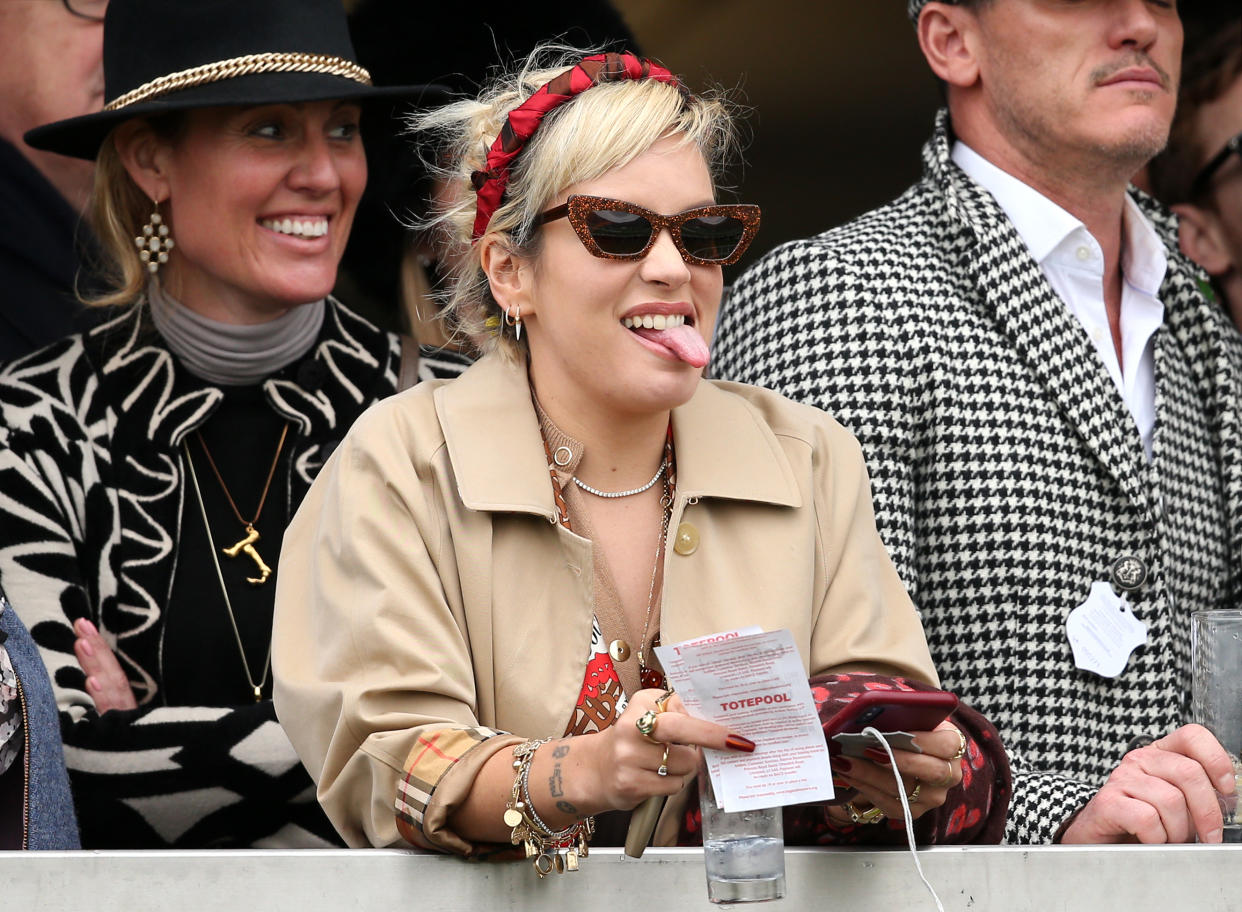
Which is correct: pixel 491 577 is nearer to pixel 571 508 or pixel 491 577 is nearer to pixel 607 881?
pixel 571 508

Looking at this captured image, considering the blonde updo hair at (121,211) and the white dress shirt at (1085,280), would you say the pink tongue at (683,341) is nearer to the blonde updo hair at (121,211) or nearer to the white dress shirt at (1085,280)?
the white dress shirt at (1085,280)

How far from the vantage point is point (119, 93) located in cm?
323

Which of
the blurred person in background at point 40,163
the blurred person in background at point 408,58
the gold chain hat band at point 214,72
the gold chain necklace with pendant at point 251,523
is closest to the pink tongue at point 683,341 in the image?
the gold chain necklace with pendant at point 251,523

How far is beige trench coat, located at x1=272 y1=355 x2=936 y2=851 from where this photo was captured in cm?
A: 220

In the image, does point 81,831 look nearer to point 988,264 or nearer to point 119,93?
point 119,93

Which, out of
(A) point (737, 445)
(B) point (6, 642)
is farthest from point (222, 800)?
(A) point (737, 445)

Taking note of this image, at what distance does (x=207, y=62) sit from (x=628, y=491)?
1.30 meters

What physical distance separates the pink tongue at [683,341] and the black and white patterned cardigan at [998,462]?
2.26 ft

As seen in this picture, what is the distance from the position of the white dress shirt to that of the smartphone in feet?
4.70

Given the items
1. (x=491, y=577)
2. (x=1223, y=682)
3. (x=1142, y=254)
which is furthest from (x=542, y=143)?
(x=1142, y=254)

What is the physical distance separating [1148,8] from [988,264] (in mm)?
645

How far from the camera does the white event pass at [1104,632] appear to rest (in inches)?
119

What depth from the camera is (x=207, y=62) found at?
3188 mm

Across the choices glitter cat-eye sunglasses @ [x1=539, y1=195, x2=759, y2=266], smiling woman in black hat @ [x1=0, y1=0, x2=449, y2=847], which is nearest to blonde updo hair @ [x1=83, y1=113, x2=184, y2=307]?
smiling woman in black hat @ [x1=0, y1=0, x2=449, y2=847]
